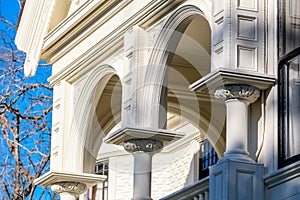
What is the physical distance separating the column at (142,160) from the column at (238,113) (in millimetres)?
2512

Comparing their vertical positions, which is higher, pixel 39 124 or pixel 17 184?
pixel 39 124

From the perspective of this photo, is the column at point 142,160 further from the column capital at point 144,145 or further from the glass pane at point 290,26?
the glass pane at point 290,26

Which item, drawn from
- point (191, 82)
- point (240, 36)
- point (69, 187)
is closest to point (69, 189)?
point (69, 187)

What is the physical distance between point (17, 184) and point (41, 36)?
812cm

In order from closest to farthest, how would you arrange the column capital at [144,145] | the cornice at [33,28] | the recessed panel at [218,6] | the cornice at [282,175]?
1. the cornice at [282,175]
2. the recessed panel at [218,6]
3. the column capital at [144,145]
4. the cornice at [33,28]

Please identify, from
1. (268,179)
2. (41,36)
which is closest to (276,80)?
(268,179)

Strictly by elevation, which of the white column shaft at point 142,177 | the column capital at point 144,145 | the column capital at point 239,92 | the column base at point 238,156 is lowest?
the column base at point 238,156

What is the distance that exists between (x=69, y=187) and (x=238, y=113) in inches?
219

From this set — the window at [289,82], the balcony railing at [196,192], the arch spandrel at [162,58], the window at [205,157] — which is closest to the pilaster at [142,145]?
the arch spandrel at [162,58]

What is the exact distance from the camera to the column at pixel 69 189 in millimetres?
17547

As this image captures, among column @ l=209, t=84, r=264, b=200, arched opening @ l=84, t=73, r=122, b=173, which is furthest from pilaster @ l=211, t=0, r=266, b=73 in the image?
arched opening @ l=84, t=73, r=122, b=173

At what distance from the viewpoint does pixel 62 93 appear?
18.1 metres

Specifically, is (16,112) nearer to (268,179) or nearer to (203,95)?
(203,95)

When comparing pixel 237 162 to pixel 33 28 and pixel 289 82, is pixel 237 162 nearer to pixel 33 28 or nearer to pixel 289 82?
pixel 289 82
